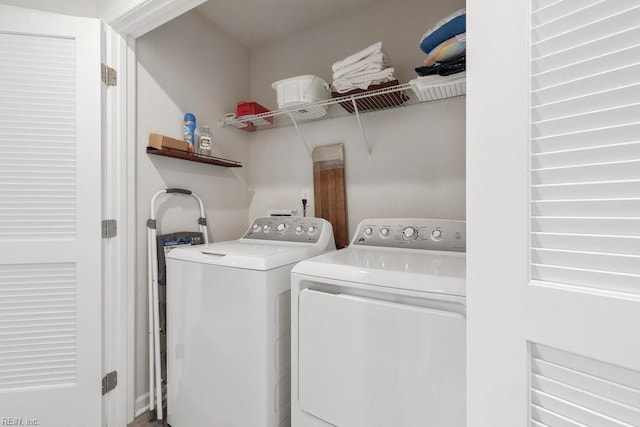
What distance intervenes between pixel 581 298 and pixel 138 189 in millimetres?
1949

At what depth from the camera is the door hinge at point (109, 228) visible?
1497 millimetres

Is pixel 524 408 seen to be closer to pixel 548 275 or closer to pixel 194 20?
pixel 548 275

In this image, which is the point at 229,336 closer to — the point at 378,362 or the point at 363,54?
the point at 378,362

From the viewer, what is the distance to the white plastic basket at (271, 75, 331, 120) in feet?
5.85

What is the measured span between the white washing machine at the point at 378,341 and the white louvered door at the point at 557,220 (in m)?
0.35

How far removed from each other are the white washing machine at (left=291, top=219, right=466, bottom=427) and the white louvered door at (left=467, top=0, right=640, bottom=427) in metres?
0.35

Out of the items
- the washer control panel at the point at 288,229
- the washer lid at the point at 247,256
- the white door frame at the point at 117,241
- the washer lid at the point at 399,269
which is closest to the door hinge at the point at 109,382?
the white door frame at the point at 117,241

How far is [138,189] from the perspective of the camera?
1.67 meters

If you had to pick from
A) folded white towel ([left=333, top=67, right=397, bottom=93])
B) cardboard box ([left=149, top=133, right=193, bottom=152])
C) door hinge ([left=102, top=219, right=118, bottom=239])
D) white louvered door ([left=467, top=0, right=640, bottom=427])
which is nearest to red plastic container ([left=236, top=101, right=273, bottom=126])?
cardboard box ([left=149, top=133, right=193, bottom=152])

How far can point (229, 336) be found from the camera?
1279 millimetres

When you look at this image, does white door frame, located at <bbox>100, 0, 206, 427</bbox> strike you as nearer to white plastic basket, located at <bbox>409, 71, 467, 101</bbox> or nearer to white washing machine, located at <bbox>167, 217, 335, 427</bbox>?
white washing machine, located at <bbox>167, 217, 335, 427</bbox>

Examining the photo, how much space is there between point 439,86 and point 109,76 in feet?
5.80

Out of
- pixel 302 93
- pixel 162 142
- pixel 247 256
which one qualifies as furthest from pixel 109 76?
pixel 247 256

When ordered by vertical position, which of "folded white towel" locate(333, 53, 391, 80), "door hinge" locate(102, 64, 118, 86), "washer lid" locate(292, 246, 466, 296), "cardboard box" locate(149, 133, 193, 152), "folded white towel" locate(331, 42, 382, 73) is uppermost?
"folded white towel" locate(331, 42, 382, 73)
